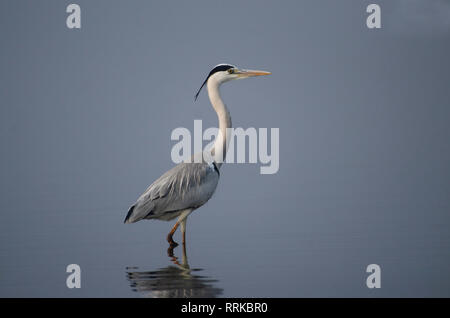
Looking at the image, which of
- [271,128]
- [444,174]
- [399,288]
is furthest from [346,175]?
[271,128]

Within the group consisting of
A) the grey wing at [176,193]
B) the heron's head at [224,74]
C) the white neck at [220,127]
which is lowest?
the grey wing at [176,193]

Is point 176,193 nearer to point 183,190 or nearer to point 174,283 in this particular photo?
point 183,190

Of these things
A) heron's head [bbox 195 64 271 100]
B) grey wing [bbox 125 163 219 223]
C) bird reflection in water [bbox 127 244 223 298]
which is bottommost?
bird reflection in water [bbox 127 244 223 298]

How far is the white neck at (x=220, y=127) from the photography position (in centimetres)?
1194

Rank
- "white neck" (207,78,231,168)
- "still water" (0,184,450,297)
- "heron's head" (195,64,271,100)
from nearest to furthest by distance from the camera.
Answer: "still water" (0,184,450,297), "white neck" (207,78,231,168), "heron's head" (195,64,271,100)

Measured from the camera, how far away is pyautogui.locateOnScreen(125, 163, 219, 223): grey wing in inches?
431

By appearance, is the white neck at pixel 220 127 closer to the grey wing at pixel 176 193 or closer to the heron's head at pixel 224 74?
the heron's head at pixel 224 74

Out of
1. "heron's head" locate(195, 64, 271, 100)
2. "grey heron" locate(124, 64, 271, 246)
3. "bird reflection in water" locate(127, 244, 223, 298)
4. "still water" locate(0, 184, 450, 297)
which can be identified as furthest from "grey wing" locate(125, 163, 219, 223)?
"heron's head" locate(195, 64, 271, 100)

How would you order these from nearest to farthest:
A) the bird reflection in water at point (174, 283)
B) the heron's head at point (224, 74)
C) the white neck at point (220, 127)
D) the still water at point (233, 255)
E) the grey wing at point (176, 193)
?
the bird reflection in water at point (174, 283)
the still water at point (233, 255)
the grey wing at point (176, 193)
the white neck at point (220, 127)
the heron's head at point (224, 74)

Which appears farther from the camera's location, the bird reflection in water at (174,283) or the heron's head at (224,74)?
the heron's head at (224,74)

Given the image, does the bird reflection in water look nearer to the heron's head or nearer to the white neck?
the white neck

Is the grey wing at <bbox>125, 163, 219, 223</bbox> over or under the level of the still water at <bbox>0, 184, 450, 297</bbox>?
over
